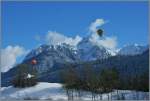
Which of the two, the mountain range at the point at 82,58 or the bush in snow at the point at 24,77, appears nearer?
the mountain range at the point at 82,58

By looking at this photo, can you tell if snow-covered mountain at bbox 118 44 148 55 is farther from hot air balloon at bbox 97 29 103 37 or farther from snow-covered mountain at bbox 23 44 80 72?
snow-covered mountain at bbox 23 44 80 72

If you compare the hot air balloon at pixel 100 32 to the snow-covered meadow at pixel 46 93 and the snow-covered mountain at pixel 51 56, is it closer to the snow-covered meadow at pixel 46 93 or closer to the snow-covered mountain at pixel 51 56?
the snow-covered mountain at pixel 51 56

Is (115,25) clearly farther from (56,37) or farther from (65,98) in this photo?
(65,98)

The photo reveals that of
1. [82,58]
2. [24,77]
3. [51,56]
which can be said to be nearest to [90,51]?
[82,58]

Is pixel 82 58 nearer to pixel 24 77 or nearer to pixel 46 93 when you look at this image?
pixel 46 93

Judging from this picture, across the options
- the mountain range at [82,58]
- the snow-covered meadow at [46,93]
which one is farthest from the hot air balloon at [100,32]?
the snow-covered meadow at [46,93]

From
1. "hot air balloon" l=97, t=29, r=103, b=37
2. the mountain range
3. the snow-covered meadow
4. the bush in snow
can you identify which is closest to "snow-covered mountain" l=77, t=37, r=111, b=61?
the mountain range
